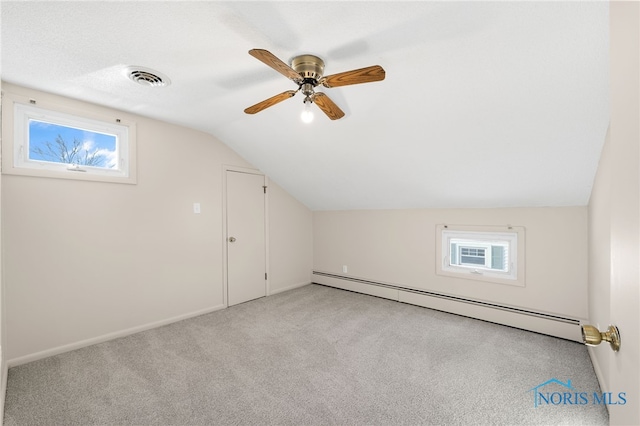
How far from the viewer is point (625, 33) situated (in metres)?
0.63

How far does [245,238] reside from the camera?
3.86m

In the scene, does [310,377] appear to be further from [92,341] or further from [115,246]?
[115,246]

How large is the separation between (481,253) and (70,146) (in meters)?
4.47

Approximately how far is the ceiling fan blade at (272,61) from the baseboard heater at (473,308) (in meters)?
3.03

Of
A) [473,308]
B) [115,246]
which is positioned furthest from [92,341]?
[473,308]

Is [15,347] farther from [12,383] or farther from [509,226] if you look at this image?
[509,226]

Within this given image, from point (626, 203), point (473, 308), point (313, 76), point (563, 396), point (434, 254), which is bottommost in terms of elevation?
point (563, 396)

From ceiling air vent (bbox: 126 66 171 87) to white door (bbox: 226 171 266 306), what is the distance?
5.15ft

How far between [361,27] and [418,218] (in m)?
→ 2.64

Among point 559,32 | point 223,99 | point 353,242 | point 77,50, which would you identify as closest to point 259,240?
point 353,242

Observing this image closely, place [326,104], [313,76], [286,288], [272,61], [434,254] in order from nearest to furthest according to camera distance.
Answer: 1. [272,61]
2. [313,76]
3. [326,104]
4. [434,254]
5. [286,288]

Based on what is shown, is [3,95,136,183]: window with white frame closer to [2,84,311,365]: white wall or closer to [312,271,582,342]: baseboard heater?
[2,84,311,365]: white wall

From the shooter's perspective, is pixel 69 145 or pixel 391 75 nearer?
→ pixel 391 75

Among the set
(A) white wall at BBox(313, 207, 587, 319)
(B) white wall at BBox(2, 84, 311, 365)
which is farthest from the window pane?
(A) white wall at BBox(313, 207, 587, 319)
